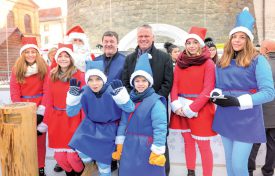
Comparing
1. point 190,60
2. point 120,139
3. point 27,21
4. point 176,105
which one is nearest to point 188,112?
point 176,105

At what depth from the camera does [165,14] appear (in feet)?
44.7

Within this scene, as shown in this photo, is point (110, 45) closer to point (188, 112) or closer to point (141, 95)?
point (141, 95)

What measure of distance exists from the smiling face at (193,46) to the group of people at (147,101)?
0.01 meters

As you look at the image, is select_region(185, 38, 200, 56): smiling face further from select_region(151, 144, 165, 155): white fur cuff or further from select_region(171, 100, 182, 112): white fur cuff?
select_region(151, 144, 165, 155): white fur cuff

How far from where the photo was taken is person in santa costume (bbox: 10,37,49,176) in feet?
11.3

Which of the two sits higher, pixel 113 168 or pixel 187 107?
pixel 187 107

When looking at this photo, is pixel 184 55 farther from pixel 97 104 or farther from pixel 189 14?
pixel 189 14

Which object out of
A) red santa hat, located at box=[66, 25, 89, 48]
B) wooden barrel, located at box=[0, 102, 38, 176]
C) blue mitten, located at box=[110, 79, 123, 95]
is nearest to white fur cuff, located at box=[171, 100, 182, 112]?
blue mitten, located at box=[110, 79, 123, 95]

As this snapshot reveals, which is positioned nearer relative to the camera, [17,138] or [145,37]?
[17,138]

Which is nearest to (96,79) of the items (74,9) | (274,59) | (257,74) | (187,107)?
(187,107)

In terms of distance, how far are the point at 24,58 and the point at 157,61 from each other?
1501 millimetres

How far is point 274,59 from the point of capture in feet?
10.8

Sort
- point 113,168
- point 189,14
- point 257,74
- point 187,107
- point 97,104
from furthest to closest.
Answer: point 189,14 → point 113,168 → point 187,107 → point 97,104 → point 257,74

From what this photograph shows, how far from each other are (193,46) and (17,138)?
6.21 ft
